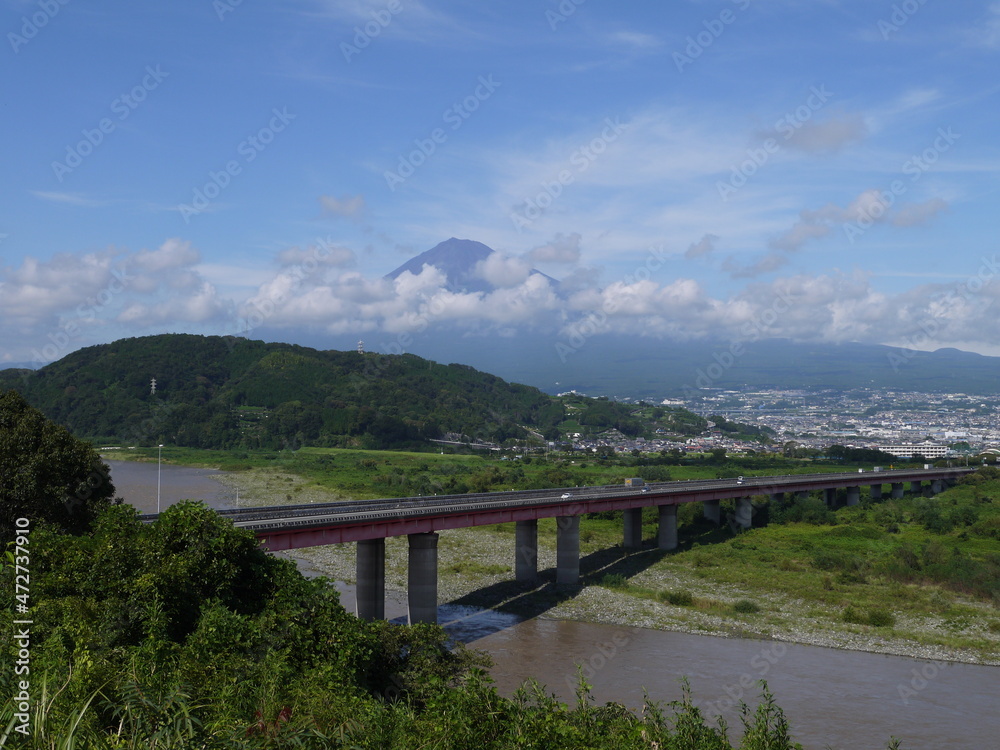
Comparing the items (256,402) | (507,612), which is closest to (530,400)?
(256,402)

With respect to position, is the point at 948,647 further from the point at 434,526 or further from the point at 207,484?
the point at 207,484

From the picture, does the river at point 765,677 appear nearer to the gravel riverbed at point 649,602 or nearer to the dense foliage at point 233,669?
the gravel riverbed at point 649,602

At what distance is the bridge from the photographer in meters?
33.7

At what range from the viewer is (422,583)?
116 feet

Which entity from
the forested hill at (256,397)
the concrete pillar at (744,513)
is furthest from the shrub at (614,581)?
the forested hill at (256,397)

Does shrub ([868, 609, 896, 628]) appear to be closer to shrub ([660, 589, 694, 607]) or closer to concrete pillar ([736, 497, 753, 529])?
shrub ([660, 589, 694, 607])

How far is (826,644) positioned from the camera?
33.8 metres

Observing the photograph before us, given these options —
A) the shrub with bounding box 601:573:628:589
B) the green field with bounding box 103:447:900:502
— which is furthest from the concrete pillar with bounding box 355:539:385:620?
the green field with bounding box 103:447:900:502

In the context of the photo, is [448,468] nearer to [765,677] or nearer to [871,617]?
[871,617]

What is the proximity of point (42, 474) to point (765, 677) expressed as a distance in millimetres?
25724

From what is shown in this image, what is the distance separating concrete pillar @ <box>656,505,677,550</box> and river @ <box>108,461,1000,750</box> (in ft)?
61.9

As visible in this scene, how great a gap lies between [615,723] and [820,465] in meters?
96.8

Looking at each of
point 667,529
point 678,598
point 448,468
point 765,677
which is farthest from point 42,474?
point 448,468

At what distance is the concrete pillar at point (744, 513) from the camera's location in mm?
63219
